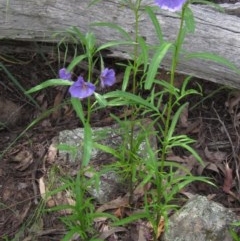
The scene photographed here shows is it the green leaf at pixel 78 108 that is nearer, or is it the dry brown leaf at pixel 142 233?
the green leaf at pixel 78 108

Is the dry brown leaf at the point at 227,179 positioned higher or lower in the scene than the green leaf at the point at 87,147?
lower

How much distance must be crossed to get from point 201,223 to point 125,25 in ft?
4.40

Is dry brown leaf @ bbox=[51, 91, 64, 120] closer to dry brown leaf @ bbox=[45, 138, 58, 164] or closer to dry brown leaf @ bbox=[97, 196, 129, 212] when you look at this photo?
dry brown leaf @ bbox=[45, 138, 58, 164]

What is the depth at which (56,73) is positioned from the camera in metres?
4.16

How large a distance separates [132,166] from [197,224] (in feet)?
1.65

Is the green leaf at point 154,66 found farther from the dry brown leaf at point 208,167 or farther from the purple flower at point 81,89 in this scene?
the dry brown leaf at point 208,167

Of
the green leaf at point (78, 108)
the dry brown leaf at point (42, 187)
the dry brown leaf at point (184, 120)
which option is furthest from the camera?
the dry brown leaf at point (184, 120)

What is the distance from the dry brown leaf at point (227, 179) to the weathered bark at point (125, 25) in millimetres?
561

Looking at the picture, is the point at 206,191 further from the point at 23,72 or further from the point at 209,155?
the point at 23,72

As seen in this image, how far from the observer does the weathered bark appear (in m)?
3.60

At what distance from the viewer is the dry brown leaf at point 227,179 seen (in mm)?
3525

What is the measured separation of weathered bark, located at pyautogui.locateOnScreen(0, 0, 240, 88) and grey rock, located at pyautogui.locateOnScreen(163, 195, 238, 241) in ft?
2.95

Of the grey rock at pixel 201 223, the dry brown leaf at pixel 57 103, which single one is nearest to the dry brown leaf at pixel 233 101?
the grey rock at pixel 201 223

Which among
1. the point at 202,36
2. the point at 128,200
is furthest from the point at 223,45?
the point at 128,200
